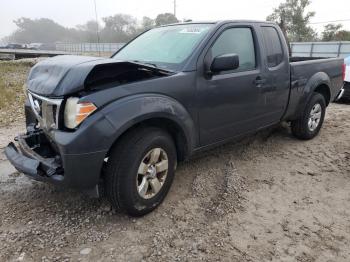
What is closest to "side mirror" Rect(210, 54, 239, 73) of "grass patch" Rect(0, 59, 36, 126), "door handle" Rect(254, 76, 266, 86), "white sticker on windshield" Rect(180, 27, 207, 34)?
"white sticker on windshield" Rect(180, 27, 207, 34)

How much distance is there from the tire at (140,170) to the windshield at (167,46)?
81cm

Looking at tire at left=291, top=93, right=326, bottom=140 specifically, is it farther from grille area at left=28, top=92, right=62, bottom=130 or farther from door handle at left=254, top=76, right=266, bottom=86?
grille area at left=28, top=92, right=62, bottom=130

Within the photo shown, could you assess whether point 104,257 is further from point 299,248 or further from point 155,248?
point 299,248

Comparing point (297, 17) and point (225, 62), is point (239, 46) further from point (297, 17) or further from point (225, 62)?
point (297, 17)

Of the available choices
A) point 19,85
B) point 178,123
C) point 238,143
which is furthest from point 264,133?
point 19,85

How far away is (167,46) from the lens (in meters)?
3.92

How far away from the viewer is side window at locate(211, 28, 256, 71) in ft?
12.5

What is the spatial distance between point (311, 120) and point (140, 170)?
343 centimetres

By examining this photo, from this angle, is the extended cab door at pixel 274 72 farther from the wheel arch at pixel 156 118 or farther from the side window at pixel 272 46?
the wheel arch at pixel 156 118

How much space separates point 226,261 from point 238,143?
8.83 feet

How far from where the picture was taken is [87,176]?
9.18 feet

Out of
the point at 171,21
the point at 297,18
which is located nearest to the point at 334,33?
the point at 297,18

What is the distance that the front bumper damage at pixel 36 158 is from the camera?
9.44 feet

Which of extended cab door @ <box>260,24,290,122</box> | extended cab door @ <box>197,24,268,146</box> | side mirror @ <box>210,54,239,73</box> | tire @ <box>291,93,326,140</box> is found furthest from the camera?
tire @ <box>291,93,326,140</box>
